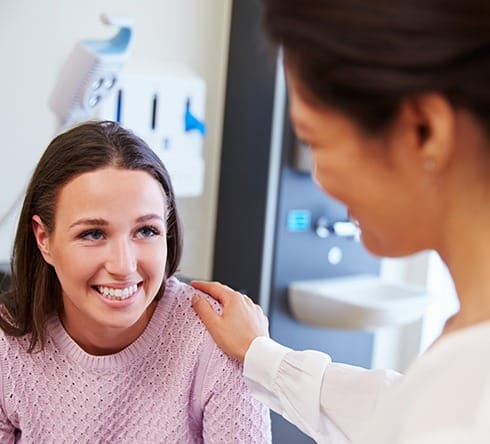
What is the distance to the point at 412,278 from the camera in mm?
3387

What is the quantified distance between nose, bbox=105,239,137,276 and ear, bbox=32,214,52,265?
0.42 ft

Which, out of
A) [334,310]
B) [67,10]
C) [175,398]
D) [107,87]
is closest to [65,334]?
[175,398]

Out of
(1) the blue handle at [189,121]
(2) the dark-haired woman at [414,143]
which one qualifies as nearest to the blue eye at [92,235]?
(2) the dark-haired woman at [414,143]

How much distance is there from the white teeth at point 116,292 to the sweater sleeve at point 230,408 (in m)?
0.18

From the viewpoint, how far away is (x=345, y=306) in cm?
260

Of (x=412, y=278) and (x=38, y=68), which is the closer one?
(x=38, y=68)

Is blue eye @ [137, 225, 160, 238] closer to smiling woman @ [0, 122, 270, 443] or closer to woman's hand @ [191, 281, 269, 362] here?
smiling woman @ [0, 122, 270, 443]

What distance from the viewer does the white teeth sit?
136cm

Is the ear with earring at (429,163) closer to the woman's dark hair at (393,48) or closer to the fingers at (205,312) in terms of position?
the woman's dark hair at (393,48)

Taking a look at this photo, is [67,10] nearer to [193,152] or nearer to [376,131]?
[193,152]

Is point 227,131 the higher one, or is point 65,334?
point 227,131

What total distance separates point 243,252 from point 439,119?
2.04 m

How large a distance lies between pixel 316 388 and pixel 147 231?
373 millimetres

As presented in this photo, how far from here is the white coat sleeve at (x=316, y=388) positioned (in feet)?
3.77
